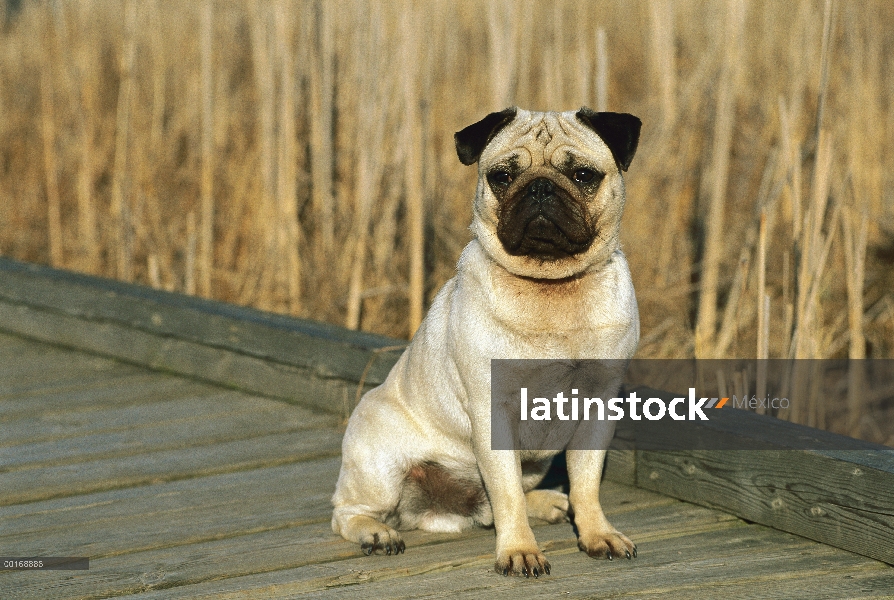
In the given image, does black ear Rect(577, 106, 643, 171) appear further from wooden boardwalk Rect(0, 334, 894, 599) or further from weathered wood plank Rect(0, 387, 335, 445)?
weathered wood plank Rect(0, 387, 335, 445)

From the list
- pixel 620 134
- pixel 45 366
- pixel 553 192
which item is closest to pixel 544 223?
pixel 553 192

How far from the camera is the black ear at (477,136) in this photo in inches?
93.2

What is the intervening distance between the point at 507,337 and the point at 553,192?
31 centimetres

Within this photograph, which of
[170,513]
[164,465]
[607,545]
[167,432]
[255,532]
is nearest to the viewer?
[607,545]

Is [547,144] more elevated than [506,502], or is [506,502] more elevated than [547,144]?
[547,144]

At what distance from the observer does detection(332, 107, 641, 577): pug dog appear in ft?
7.35

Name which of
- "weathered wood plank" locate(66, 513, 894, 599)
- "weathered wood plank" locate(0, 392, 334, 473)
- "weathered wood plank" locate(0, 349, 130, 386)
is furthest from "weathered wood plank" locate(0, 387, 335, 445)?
"weathered wood plank" locate(66, 513, 894, 599)

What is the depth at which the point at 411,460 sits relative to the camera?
2.46 meters

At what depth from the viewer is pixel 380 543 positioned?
2340 millimetres

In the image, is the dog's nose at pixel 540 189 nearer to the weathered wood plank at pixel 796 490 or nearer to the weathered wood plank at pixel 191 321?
the weathered wood plank at pixel 796 490

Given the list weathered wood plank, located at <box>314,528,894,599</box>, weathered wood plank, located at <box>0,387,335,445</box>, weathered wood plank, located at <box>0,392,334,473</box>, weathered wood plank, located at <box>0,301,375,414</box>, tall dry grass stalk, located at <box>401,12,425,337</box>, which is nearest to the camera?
weathered wood plank, located at <box>314,528,894,599</box>

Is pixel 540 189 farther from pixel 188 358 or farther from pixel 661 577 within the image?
pixel 188 358

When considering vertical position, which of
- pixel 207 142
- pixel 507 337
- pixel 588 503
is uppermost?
pixel 207 142

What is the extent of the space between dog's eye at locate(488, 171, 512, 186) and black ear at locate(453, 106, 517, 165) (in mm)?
78
